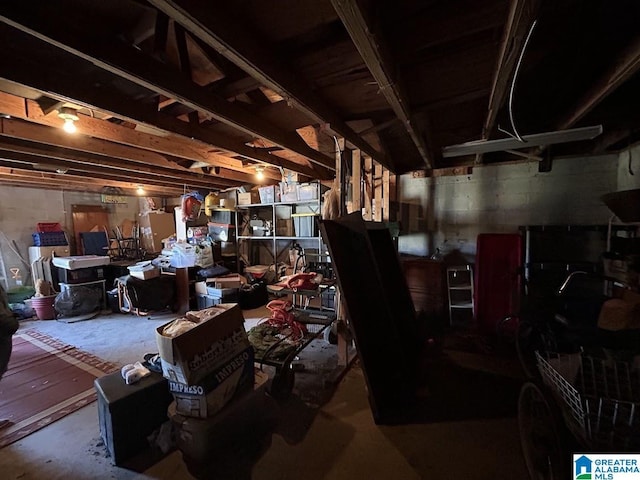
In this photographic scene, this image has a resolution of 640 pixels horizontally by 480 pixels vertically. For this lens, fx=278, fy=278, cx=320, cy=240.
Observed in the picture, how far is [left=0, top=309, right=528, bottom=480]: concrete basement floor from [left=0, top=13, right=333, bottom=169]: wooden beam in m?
2.01

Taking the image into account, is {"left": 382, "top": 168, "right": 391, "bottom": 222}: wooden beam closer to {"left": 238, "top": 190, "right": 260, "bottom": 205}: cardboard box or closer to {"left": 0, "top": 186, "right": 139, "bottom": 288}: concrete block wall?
{"left": 238, "top": 190, "right": 260, "bottom": 205}: cardboard box

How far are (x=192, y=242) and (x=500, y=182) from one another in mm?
4549

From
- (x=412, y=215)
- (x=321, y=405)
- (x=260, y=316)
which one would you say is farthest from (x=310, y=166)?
(x=321, y=405)

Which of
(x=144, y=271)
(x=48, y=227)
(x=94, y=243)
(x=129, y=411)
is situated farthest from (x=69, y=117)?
(x=94, y=243)

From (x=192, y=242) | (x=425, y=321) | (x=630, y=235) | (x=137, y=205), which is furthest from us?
(x=137, y=205)

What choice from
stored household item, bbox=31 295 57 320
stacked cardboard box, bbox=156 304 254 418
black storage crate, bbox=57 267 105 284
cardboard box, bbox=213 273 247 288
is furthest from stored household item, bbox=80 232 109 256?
stacked cardboard box, bbox=156 304 254 418

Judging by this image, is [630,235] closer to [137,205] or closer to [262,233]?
[262,233]

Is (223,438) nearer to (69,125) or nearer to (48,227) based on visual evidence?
(69,125)

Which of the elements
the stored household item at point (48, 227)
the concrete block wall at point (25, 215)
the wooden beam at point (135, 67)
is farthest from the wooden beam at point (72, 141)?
the concrete block wall at point (25, 215)

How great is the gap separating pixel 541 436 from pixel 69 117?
352cm

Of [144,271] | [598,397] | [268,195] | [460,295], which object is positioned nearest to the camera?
[598,397]

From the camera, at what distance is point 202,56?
1479 millimetres

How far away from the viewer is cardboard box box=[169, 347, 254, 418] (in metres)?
1.50

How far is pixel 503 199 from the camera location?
137 inches
